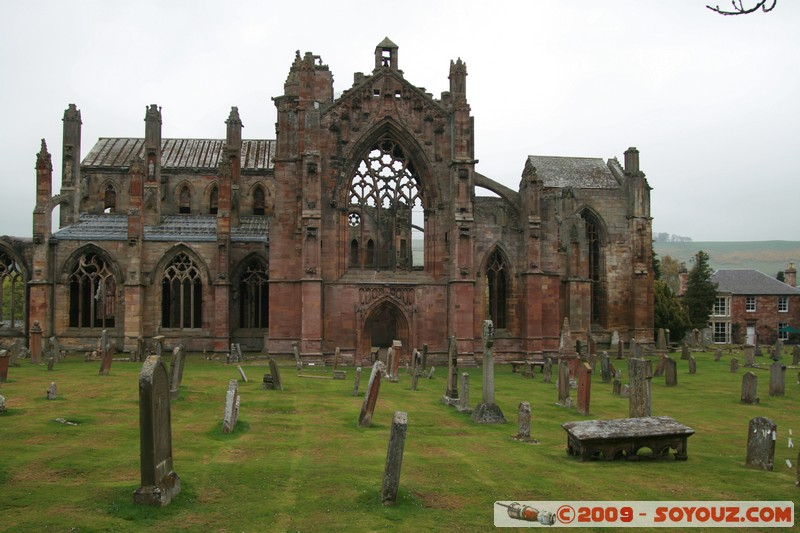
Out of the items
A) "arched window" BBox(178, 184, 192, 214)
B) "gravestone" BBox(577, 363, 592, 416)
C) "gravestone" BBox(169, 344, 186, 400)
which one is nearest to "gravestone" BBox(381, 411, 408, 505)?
"gravestone" BBox(577, 363, 592, 416)

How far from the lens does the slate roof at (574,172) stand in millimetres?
47906

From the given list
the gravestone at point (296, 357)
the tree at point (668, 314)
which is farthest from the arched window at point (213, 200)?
the tree at point (668, 314)

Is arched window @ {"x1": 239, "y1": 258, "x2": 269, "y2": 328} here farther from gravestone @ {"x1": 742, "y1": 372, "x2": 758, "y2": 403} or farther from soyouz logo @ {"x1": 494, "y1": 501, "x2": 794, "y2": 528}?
soyouz logo @ {"x1": 494, "y1": 501, "x2": 794, "y2": 528}

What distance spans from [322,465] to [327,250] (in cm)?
2214

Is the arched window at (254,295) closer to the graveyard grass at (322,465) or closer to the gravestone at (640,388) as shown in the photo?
the graveyard grass at (322,465)

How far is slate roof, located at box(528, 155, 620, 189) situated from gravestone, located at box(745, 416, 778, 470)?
35.4 meters

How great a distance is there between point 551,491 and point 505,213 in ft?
88.4

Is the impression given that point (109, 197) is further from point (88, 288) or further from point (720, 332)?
point (720, 332)

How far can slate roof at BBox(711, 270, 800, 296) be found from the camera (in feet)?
206

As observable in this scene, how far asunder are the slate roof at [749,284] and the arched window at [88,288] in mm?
48750

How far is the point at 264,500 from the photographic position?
10172 mm

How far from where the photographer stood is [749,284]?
64.5m

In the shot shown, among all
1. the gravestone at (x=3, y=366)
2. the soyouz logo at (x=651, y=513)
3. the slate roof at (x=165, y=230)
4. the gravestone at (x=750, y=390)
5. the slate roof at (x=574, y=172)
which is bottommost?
the soyouz logo at (x=651, y=513)

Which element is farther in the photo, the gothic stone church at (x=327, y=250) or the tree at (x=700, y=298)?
the tree at (x=700, y=298)
